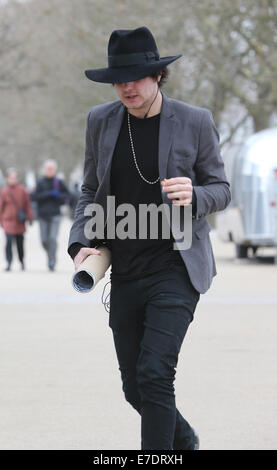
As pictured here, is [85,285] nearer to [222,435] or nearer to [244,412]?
[222,435]

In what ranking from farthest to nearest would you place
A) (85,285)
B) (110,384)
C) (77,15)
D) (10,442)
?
(77,15) → (110,384) → (10,442) → (85,285)

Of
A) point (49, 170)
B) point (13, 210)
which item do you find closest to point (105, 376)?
point (49, 170)

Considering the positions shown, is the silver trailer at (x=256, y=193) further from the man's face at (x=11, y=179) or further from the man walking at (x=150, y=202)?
the man walking at (x=150, y=202)

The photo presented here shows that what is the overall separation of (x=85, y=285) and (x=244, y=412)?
7.78 ft

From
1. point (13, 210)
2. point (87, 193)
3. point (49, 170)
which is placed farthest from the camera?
point (13, 210)

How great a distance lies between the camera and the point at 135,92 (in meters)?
4.82

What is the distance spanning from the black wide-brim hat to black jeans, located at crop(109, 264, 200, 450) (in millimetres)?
787

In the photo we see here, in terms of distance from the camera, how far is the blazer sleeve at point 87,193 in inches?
202

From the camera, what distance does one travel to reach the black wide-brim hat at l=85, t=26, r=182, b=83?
4785 millimetres

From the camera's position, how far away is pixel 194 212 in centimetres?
485

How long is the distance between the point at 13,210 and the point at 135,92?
52.6ft

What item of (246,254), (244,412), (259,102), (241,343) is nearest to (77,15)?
(259,102)

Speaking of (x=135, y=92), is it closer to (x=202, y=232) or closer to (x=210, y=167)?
(x=210, y=167)

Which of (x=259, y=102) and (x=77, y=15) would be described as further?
(x=77, y=15)
